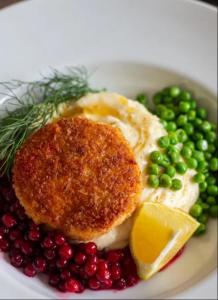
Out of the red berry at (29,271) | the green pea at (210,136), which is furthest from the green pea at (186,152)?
the red berry at (29,271)

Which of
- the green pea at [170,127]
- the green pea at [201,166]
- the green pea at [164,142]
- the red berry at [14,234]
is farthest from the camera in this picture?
the green pea at [170,127]

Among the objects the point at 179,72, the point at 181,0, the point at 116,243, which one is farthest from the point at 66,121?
the point at 181,0

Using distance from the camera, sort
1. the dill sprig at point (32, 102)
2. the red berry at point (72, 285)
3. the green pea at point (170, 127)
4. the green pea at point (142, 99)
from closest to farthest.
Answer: the red berry at point (72, 285) → the dill sprig at point (32, 102) → the green pea at point (170, 127) → the green pea at point (142, 99)

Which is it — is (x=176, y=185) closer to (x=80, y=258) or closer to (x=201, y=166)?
(x=201, y=166)

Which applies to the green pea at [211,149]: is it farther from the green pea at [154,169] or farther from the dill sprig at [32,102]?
the dill sprig at [32,102]

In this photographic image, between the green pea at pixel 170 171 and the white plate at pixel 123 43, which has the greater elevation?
the white plate at pixel 123 43

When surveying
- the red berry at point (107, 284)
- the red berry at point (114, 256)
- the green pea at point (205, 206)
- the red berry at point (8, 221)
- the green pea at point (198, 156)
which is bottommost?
the green pea at point (205, 206)

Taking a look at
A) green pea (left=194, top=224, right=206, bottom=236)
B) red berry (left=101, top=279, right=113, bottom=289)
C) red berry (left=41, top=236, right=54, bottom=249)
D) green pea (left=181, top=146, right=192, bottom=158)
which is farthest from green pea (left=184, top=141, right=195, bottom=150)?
red berry (left=41, top=236, right=54, bottom=249)

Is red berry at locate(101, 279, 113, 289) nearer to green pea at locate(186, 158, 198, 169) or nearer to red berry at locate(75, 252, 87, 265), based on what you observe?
red berry at locate(75, 252, 87, 265)
